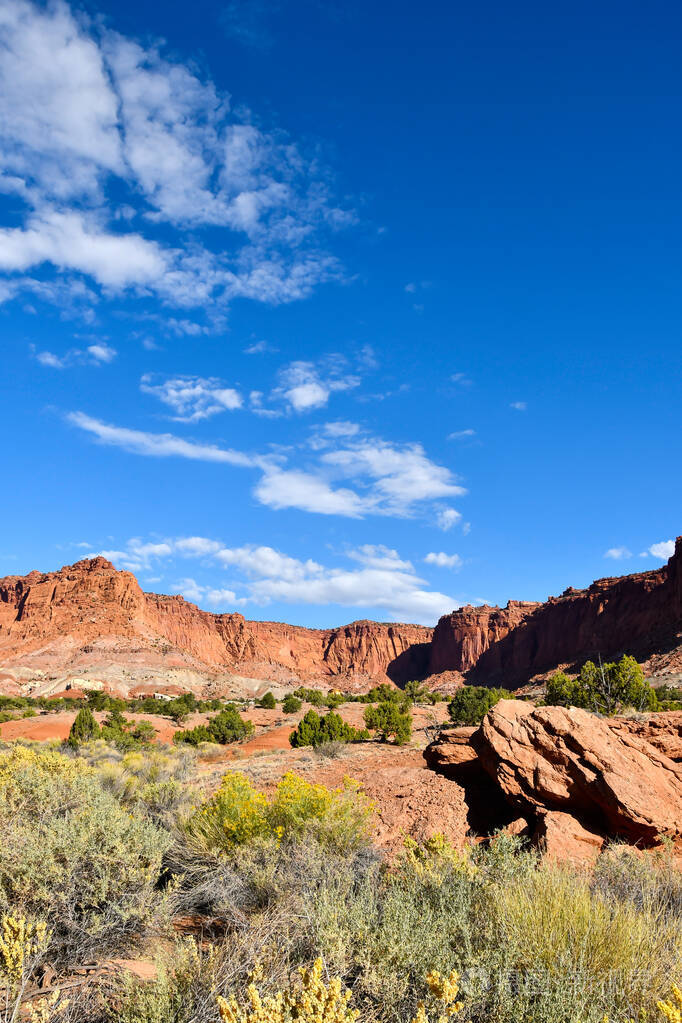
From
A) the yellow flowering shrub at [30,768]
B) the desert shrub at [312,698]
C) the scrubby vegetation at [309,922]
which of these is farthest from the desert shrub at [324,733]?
the desert shrub at [312,698]

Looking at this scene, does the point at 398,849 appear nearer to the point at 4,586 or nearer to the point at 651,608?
the point at 651,608

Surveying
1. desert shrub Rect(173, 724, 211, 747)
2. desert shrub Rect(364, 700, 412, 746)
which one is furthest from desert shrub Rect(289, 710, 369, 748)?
desert shrub Rect(173, 724, 211, 747)

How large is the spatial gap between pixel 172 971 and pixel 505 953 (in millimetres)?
2452

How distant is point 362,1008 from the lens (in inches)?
138

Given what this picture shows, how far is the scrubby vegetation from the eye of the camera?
11.2 feet

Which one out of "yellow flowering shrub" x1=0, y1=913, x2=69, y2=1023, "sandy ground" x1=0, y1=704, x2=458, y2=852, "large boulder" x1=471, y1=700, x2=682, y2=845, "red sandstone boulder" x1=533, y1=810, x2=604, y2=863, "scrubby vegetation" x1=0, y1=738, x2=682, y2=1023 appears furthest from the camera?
"sandy ground" x1=0, y1=704, x2=458, y2=852

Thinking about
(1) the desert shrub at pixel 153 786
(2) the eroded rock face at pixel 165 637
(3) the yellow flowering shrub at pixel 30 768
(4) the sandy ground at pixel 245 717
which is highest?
(2) the eroded rock face at pixel 165 637

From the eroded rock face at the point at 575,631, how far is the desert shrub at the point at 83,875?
5696 cm

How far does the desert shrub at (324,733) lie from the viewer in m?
27.8

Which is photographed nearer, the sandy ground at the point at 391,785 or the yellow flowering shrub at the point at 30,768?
the yellow flowering shrub at the point at 30,768

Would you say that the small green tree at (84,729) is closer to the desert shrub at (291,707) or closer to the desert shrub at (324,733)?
the desert shrub at (324,733)

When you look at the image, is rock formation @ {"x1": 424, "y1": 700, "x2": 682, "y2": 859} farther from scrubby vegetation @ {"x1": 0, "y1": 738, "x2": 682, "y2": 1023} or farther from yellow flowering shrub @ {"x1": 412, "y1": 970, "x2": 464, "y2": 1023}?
yellow flowering shrub @ {"x1": 412, "y1": 970, "x2": 464, "y2": 1023}

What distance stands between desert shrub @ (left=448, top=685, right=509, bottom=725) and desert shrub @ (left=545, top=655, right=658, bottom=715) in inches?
201

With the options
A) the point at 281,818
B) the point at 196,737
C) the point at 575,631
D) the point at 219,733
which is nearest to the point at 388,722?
the point at 219,733
